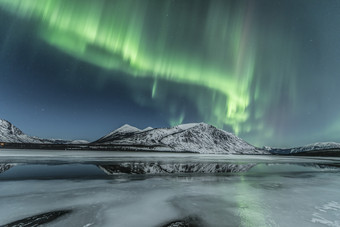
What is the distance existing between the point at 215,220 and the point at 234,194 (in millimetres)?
4565

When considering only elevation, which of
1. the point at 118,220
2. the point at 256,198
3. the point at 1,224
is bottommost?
the point at 1,224

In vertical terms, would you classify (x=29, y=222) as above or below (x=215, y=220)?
below

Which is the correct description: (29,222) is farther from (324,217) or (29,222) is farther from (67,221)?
(324,217)

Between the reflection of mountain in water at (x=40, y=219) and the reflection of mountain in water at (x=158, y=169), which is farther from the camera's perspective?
the reflection of mountain in water at (x=158, y=169)

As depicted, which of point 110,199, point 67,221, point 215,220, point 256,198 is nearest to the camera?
point 67,221

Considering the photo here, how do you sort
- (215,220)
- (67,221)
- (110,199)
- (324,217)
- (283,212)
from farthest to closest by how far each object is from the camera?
(110,199), (283,212), (324,217), (215,220), (67,221)

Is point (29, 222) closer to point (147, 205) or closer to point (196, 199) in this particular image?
point (147, 205)

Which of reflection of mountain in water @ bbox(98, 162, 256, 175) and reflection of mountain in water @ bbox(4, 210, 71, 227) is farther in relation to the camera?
reflection of mountain in water @ bbox(98, 162, 256, 175)

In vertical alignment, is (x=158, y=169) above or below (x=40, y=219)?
above

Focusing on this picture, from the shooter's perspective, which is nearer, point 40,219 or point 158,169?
point 40,219

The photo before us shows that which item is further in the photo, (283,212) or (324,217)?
(283,212)

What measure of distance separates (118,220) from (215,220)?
3212 mm

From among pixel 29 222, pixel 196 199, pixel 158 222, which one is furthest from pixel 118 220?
pixel 196 199

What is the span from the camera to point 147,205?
7992mm
